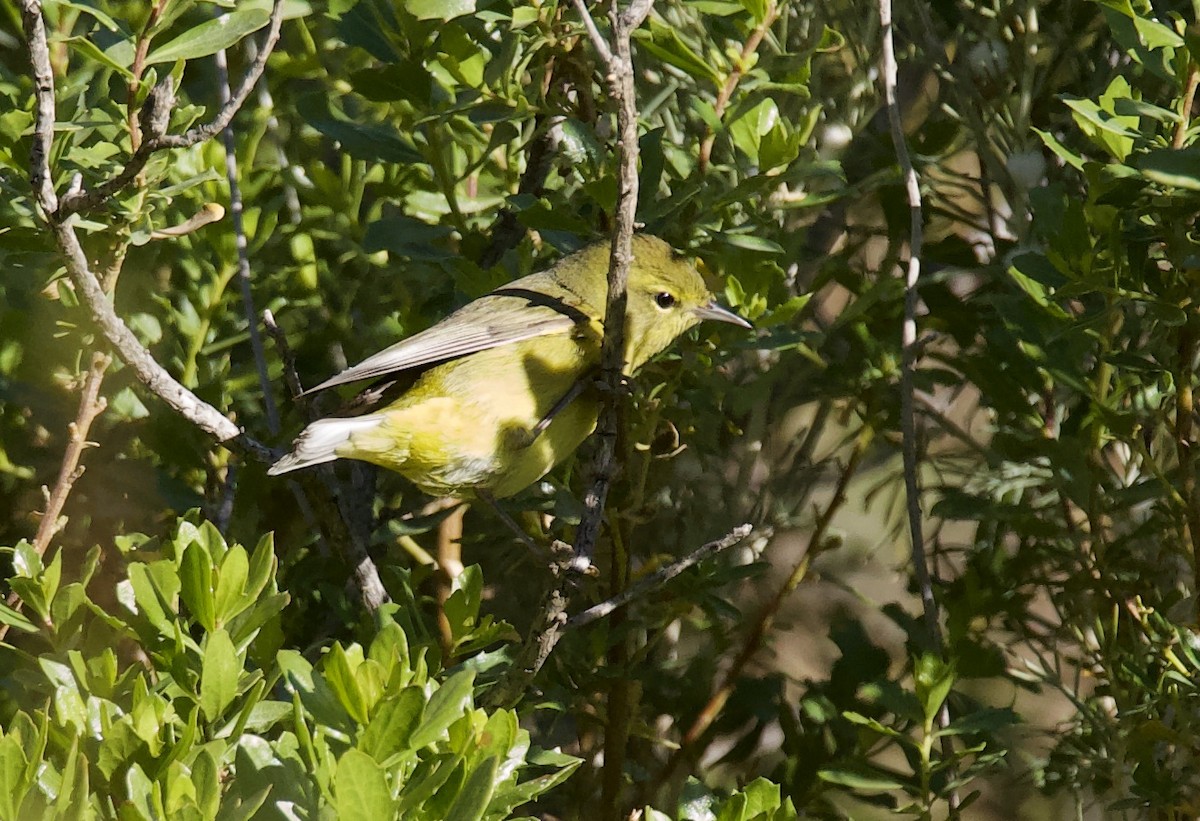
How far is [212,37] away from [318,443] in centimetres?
68

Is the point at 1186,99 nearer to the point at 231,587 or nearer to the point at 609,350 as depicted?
the point at 609,350

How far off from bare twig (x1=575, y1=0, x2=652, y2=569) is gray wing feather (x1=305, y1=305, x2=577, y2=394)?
40 centimetres

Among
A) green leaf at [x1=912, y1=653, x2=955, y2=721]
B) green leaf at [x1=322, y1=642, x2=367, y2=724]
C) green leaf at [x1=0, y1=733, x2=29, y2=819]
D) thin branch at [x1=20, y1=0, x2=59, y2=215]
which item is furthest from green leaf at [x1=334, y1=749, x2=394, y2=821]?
green leaf at [x1=912, y1=653, x2=955, y2=721]

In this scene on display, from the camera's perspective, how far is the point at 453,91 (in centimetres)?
235

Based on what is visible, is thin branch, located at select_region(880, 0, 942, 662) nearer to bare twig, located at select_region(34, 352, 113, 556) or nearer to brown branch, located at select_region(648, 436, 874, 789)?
brown branch, located at select_region(648, 436, 874, 789)

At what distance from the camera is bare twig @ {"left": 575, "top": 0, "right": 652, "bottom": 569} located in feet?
5.32

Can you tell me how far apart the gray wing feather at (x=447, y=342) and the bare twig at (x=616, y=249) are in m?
0.40

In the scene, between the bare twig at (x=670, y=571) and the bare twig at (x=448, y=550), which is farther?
the bare twig at (x=448, y=550)

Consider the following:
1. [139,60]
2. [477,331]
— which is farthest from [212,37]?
[477,331]

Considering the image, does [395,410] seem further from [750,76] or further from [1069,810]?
[1069,810]

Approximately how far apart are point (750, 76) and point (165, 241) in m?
1.08

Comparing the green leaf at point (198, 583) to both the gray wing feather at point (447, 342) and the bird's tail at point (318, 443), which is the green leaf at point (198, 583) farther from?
the gray wing feather at point (447, 342)

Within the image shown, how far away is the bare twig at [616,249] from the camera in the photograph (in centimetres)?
162

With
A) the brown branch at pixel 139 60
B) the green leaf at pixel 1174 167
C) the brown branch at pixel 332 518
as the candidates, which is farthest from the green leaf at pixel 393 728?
the green leaf at pixel 1174 167
